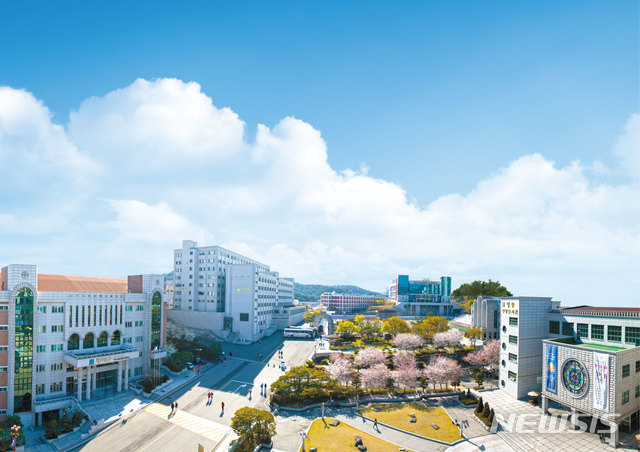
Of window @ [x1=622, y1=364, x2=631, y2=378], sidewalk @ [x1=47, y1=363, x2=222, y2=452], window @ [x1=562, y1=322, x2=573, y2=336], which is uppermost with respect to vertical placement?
window @ [x1=562, y1=322, x2=573, y2=336]

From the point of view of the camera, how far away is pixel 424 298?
15588 cm

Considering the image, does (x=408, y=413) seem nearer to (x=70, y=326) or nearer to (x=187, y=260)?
(x=70, y=326)

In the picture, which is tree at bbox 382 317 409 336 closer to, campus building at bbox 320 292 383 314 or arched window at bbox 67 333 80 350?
arched window at bbox 67 333 80 350

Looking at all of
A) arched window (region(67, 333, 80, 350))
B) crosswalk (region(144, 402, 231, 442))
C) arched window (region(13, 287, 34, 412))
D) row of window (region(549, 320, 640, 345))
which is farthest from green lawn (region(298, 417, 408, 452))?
arched window (region(13, 287, 34, 412))

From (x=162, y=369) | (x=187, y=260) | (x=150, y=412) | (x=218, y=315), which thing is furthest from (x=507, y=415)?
(x=187, y=260)

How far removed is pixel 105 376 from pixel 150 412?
15.0m

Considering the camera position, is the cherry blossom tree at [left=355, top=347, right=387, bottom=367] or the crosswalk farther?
A: the cherry blossom tree at [left=355, top=347, right=387, bottom=367]

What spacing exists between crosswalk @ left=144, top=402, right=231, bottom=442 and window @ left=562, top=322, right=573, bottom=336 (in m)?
51.6

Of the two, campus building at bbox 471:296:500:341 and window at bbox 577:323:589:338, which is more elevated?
window at bbox 577:323:589:338

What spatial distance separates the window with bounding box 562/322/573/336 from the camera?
51719mm

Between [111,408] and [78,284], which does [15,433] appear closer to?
[111,408]

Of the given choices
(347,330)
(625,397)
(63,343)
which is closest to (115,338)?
(63,343)

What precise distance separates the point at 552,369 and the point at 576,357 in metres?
4.21

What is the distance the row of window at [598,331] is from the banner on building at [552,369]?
965cm
